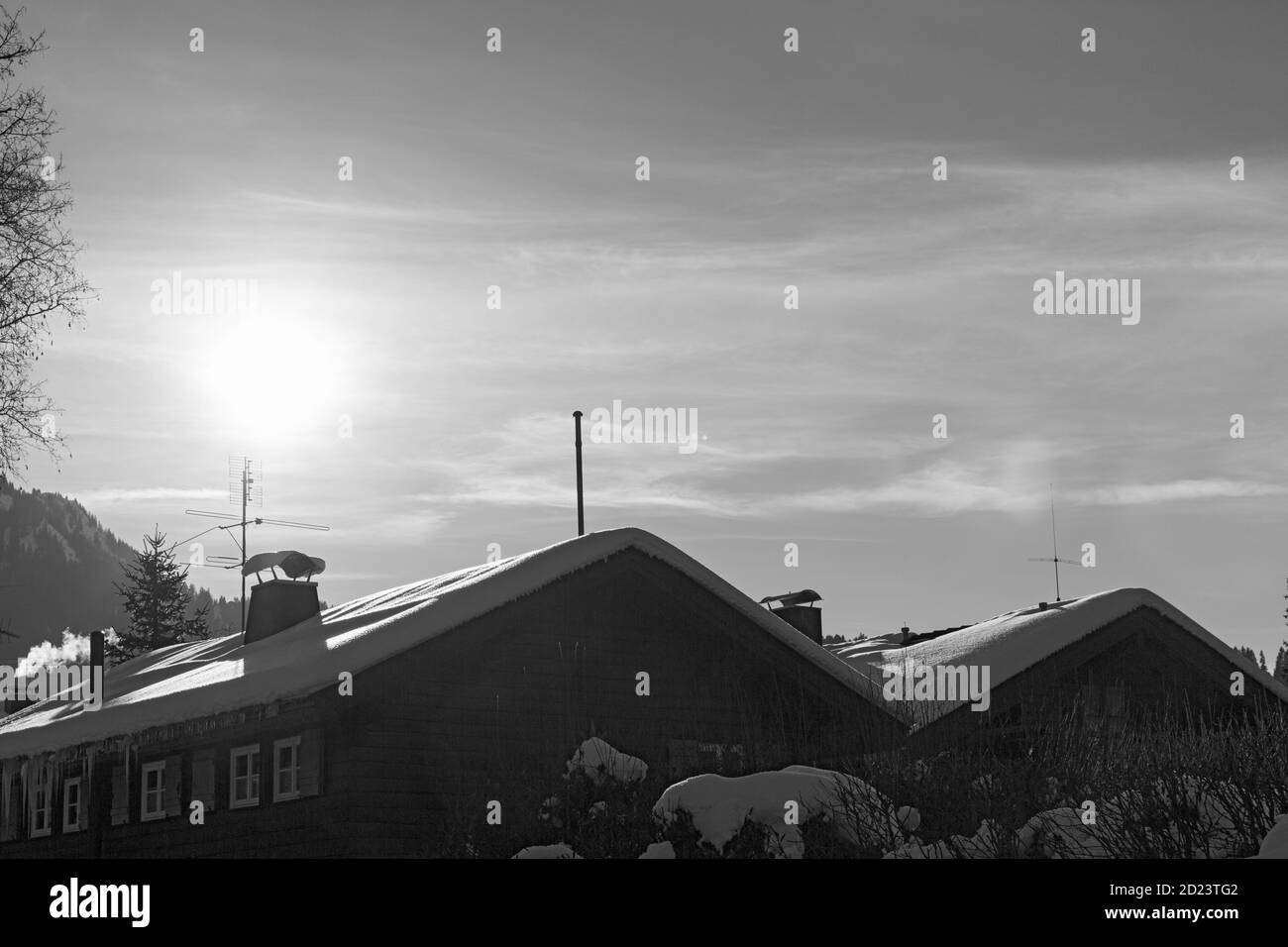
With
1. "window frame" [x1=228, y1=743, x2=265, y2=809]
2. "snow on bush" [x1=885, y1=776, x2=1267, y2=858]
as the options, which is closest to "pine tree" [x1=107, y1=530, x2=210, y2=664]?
"window frame" [x1=228, y1=743, x2=265, y2=809]

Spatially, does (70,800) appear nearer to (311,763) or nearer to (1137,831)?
(311,763)

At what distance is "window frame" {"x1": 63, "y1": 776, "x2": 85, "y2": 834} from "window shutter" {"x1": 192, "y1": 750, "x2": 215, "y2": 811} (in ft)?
9.61

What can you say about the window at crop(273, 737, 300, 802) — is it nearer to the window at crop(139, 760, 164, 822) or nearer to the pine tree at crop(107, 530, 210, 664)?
the window at crop(139, 760, 164, 822)

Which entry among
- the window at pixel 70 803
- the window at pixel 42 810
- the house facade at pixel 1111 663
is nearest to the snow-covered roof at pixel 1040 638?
the house facade at pixel 1111 663

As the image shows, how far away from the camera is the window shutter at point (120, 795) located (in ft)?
68.9

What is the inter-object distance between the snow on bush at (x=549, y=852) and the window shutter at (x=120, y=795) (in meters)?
9.40

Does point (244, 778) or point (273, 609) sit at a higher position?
point (273, 609)

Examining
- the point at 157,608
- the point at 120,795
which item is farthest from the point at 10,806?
the point at 157,608

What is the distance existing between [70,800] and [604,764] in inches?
426

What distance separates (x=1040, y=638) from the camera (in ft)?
78.6

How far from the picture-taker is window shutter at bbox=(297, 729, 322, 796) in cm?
1730
